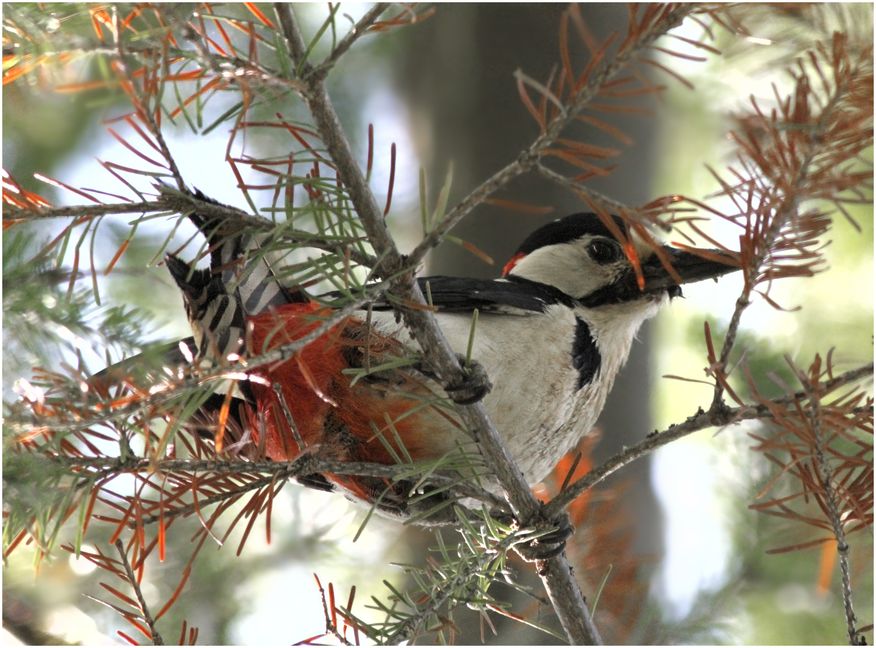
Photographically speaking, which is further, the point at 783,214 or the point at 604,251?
the point at 604,251

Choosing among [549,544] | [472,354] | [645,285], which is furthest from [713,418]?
[645,285]

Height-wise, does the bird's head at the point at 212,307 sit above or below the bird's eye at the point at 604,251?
above

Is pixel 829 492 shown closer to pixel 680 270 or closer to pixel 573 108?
pixel 573 108

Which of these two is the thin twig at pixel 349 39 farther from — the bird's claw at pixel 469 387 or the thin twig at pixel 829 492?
the thin twig at pixel 829 492

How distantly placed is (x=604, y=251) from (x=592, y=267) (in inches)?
2.0

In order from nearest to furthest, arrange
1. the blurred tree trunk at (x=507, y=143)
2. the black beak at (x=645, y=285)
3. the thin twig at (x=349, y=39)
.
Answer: the thin twig at (x=349, y=39), the black beak at (x=645, y=285), the blurred tree trunk at (x=507, y=143)

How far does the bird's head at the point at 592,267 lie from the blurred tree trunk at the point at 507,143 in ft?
1.54

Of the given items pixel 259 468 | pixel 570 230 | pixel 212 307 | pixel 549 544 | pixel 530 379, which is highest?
pixel 212 307

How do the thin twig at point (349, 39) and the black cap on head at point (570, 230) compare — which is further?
the black cap on head at point (570, 230)

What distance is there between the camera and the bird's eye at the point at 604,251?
2.45 m

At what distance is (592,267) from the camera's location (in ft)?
8.14

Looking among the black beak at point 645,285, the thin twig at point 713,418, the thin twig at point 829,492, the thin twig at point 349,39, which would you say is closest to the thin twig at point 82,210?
the thin twig at point 349,39

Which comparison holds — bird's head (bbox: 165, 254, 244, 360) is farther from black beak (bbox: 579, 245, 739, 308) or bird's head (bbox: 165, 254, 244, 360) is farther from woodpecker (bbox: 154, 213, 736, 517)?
black beak (bbox: 579, 245, 739, 308)

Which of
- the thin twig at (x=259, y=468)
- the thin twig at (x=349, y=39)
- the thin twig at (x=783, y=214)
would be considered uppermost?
the thin twig at (x=349, y=39)
